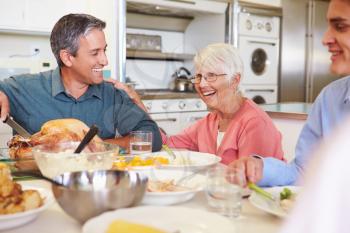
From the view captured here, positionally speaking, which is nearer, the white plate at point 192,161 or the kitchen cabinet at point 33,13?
the white plate at point 192,161

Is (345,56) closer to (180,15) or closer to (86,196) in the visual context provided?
(86,196)

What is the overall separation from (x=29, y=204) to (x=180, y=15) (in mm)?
4154

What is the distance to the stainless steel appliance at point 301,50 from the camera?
5.11 m

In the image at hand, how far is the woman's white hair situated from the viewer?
6.10ft

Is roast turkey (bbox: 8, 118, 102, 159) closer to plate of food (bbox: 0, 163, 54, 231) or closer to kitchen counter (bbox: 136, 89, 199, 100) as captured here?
plate of food (bbox: 0, 163, 54, 231)

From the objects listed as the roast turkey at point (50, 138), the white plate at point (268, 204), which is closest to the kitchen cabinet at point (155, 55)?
the roast turkey at point (50, 138)

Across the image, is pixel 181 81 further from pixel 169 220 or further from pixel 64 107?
pixel 169 220

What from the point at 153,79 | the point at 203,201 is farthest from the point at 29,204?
the point at 153,79

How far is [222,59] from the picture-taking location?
6.10 ft

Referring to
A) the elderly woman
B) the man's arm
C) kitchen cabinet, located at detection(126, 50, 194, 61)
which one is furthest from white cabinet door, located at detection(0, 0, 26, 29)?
the elderly woman

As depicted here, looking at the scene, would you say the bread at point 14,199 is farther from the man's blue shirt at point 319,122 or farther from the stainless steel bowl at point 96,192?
the man's blue shirt at point 319,122

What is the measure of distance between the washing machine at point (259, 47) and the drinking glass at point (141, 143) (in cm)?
323

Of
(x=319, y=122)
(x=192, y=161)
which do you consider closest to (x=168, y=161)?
(x=192, y=161)

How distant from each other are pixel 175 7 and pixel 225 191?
135 inches
